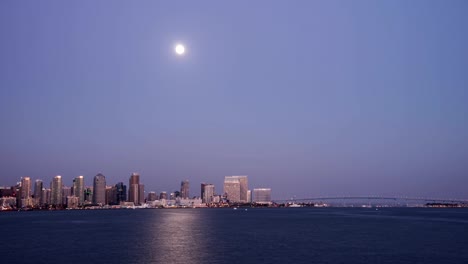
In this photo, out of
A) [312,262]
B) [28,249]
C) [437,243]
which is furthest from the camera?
[437,243]

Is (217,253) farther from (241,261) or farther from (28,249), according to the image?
(28,249)

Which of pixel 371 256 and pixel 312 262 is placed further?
pixel 371 256

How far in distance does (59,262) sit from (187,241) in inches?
1167

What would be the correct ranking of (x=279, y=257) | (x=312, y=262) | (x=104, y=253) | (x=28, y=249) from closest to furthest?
(x=312, y=262) < (x=279, y=257) < (x=104, y=253) < (x=28, y=249)

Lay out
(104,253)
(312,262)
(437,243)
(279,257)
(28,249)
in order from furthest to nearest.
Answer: (437,243)
(28,249)
(104,253)
(279,257)
(312,262)

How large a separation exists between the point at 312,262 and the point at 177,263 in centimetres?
1755

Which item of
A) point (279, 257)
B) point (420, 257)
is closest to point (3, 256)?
point (279, 257)

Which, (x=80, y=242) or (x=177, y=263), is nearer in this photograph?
(x=177, y=263)

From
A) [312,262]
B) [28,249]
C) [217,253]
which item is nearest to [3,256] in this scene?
[28,249]

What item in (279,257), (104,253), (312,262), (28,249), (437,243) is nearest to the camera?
(312,262)

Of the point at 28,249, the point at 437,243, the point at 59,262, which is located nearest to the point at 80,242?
the point at 28,249

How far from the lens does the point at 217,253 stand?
2628 inches

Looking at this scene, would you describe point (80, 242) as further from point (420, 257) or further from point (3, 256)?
point (420, 257)

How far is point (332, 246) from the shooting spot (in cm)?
7400
